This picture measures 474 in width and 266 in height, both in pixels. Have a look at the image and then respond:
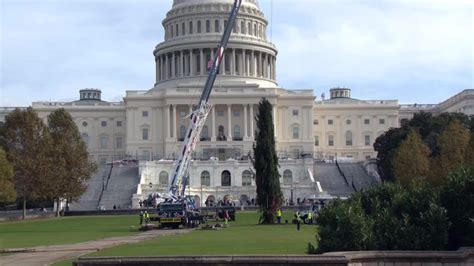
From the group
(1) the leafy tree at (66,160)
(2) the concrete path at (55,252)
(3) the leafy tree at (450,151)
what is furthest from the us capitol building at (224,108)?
(2) the concrete path at (55,252)

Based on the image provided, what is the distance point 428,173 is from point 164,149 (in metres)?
68.4

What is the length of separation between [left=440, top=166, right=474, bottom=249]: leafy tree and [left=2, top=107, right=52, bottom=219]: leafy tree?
49439mm

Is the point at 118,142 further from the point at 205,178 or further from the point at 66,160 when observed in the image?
the point at 66,160

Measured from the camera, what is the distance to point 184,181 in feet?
243

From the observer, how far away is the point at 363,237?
27234 millimetres

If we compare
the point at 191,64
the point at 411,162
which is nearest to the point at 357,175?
the point at 411,162

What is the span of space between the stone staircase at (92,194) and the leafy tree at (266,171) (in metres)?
34.3

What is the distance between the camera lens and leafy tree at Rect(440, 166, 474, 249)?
2808 centimetres

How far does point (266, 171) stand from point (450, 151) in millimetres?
17668

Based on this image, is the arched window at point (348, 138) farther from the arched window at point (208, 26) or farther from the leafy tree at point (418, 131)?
the leafy tree at point (418, 131)

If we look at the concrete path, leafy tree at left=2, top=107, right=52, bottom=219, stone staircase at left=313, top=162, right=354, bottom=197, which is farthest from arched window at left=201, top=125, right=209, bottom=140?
the concrete path

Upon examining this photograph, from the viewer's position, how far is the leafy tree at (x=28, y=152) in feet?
238

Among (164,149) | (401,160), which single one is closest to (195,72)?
(164,149)

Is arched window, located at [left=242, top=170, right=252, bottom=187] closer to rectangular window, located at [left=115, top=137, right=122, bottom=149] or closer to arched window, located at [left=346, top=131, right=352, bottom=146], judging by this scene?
arched window, located at [left=346, top=131, right=352, bottom=146]
